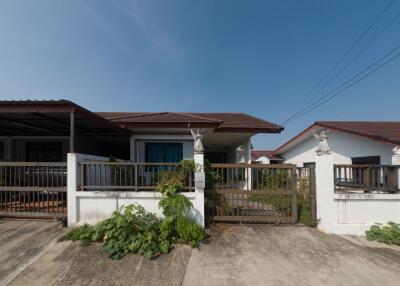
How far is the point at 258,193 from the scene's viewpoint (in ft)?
17.4

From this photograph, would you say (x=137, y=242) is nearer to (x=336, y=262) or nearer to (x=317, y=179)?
(x=336, y=262)

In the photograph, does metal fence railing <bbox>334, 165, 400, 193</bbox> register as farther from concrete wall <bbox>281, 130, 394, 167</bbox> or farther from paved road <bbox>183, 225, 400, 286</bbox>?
concrete wall <bbox>281, 130, 394, 167</bbox>

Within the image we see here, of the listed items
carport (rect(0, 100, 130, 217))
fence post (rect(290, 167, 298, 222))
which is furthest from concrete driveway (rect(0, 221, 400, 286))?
carport (rect(0, 100, 130, 217))

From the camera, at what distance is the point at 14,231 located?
4.80m

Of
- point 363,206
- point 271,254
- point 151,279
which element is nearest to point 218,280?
point 151,279

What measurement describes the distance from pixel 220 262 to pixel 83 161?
13.1ft

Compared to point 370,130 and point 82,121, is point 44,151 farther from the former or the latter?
point 370,130

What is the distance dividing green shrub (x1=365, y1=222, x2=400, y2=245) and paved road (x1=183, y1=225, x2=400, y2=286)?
0.27m

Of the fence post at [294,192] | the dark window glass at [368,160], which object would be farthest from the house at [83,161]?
the dark window glass at [368,160]

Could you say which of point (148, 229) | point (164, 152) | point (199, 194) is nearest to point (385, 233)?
point (199, 194)

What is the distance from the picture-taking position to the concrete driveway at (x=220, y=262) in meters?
3.31

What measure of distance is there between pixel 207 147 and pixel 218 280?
11009 millimetres

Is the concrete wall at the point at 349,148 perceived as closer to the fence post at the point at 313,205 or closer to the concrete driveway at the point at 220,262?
the fence post at the point at 313,205

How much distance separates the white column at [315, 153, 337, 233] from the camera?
5.09m
